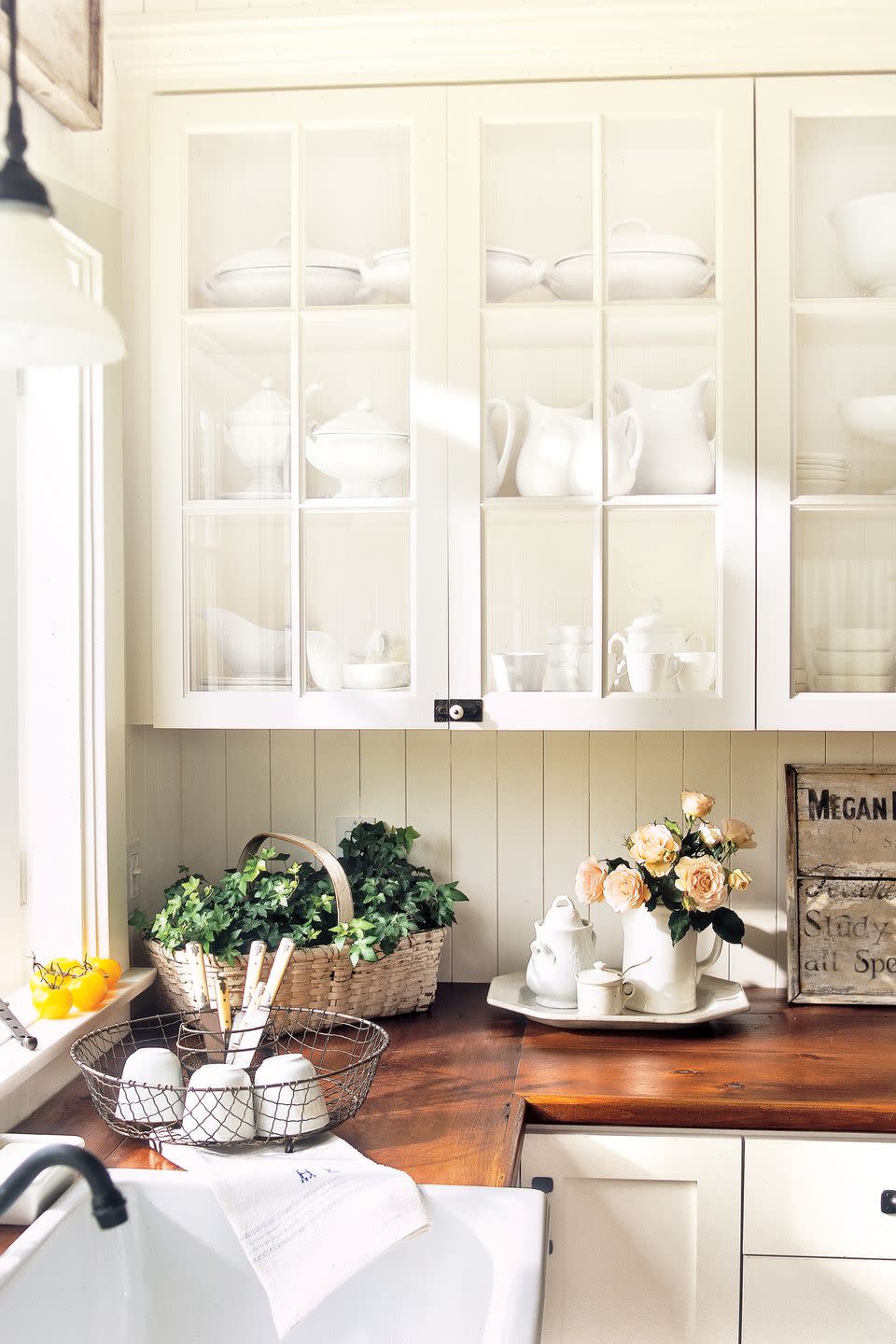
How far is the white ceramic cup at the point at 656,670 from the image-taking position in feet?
5.80

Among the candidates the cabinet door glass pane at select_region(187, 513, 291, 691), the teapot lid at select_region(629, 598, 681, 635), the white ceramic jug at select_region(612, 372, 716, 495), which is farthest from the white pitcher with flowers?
the cabinet door glass pane at select_region(187, 513, 291, 691)

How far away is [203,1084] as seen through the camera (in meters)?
1.38

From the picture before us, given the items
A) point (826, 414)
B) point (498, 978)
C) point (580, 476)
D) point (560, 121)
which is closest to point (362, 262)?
point (560, 121)

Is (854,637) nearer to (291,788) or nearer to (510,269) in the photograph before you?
(510,269)

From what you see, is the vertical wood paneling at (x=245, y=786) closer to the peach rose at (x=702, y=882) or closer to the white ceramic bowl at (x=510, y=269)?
the peach rose at (x=702, y=882)

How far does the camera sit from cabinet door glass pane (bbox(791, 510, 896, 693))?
176 cm

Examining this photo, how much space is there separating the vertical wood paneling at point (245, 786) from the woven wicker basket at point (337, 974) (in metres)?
0.23

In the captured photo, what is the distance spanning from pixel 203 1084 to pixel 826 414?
132 centimetres

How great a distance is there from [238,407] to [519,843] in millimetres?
912

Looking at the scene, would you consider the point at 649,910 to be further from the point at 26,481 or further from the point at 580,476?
the point at 26,481

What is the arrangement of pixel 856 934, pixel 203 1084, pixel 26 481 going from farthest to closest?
pixel 856 934 < pixel 26 481 < pixel 203 1084

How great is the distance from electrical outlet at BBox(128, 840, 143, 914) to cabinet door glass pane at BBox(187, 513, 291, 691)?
1.01 ft

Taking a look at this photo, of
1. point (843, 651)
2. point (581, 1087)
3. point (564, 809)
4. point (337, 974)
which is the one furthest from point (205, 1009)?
point (843, 651)

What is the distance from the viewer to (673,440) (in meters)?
1.77
